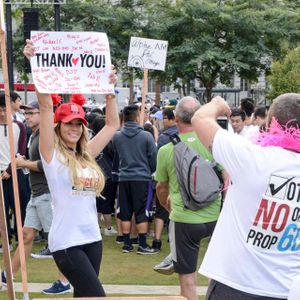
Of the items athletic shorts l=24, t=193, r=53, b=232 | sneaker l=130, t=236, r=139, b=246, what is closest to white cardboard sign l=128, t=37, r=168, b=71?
sneaker l=130, t=236, r=139, b=246

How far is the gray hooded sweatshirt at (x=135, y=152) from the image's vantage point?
32.0ft

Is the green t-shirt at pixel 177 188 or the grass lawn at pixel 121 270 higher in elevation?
the green t-shirt at pixel 177 188

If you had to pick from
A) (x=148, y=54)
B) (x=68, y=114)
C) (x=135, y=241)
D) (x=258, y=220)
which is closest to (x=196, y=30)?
(x=148, y=54)

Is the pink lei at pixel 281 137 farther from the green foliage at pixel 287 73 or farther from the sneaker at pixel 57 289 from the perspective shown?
the green foliage at pixel 287 73

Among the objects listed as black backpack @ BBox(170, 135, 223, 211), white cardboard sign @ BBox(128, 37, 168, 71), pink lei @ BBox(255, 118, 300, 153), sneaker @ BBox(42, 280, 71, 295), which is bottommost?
sneaker @ BBox(42, 280, 71, 295)

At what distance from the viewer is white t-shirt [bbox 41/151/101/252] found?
5113 mm

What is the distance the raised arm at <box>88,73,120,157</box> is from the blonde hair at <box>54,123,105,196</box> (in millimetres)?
101

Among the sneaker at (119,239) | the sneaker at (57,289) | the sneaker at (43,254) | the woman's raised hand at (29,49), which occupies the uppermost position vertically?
the woman's raised hand at (29,49)

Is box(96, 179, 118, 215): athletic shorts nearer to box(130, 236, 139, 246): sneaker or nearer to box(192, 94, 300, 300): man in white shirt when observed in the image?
box(130, 236, 139, 246): sneaker

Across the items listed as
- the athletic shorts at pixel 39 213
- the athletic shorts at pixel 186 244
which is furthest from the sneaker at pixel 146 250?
the athletic shorts at pixel 186 244

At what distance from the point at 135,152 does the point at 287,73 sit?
14769mm

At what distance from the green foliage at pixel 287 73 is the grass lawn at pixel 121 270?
13791 mm

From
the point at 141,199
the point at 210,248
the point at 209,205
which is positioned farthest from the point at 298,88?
the point at 210,248

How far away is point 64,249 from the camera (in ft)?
16.7
